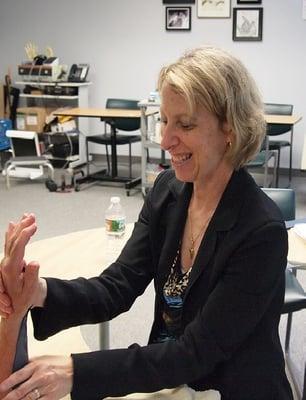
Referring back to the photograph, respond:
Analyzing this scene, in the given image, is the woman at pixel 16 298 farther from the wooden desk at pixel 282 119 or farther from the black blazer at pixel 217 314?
the wooden desk at pixel 282 119

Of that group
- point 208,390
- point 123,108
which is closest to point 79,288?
point 208,390

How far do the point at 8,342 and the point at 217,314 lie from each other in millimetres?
428

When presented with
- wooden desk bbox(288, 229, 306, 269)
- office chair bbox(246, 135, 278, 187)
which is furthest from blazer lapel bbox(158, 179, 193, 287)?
office chair bbox(246, 135, 278, 187)

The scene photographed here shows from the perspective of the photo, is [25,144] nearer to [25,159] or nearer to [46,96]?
[25,159]

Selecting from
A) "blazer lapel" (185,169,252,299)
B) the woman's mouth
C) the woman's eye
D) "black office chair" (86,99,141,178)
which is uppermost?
the woman's eye

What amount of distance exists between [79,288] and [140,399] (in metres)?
0.30

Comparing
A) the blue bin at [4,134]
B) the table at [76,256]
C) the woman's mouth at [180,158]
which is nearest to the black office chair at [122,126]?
the blue bin at [4,134]

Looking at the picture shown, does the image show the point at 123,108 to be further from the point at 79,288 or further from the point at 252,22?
the point at 79,288

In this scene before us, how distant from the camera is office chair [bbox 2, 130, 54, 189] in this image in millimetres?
5559

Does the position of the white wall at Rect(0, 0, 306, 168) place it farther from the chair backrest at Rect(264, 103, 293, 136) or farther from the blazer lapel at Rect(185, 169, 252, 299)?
the blazer lapel at Rect(185, 169, 252, 299)

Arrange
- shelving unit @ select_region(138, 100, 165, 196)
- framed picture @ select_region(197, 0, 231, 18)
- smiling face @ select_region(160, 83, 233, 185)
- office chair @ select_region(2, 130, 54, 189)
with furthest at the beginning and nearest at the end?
1. framed picture @ select_region(197, 0, 231, 18)
2. office chair @ select_region(2, 130, 54, 189)
3. shelving unit @ select_region(138, 100, 165, 196)
4. smiling face @ select_region(160, 83, 233, 185)

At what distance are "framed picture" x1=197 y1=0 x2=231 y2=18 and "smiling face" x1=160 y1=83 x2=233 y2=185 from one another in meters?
5.15

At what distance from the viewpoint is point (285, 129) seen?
17.5 ft

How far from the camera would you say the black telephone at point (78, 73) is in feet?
20.9
